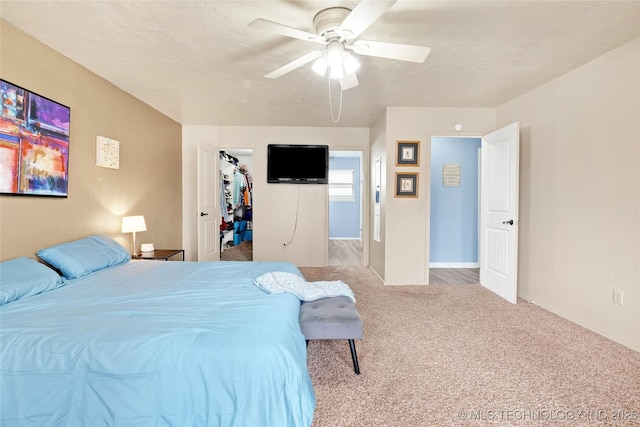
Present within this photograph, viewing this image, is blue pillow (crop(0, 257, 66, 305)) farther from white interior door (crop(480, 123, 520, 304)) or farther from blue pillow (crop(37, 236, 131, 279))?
white interior door (crop(480, 123, 520, 304))

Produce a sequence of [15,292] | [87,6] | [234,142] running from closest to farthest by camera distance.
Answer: [15,292] < [87,6] < [234,142]

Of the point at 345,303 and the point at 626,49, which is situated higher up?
the point at 626,49

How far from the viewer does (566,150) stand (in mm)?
2654

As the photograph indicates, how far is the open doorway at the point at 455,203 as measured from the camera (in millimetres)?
4691

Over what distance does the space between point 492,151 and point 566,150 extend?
854mm

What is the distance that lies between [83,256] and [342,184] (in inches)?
249

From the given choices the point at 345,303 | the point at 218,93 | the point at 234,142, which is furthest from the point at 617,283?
the point at 234,142

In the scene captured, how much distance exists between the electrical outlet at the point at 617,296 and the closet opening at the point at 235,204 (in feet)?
15.7

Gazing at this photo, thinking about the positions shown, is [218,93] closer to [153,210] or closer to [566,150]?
[153,210]

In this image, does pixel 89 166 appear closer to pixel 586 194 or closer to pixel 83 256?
pixel 83 256

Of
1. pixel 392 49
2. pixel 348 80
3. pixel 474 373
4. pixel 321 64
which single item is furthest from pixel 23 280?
pixel 474 373

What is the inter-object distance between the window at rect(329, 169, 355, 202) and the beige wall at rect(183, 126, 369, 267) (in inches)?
123

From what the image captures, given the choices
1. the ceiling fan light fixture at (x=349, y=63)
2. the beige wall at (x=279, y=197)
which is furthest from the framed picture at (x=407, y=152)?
the ceiling fan light fixture at (x=349, y=63)

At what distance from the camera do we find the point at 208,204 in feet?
14.3
